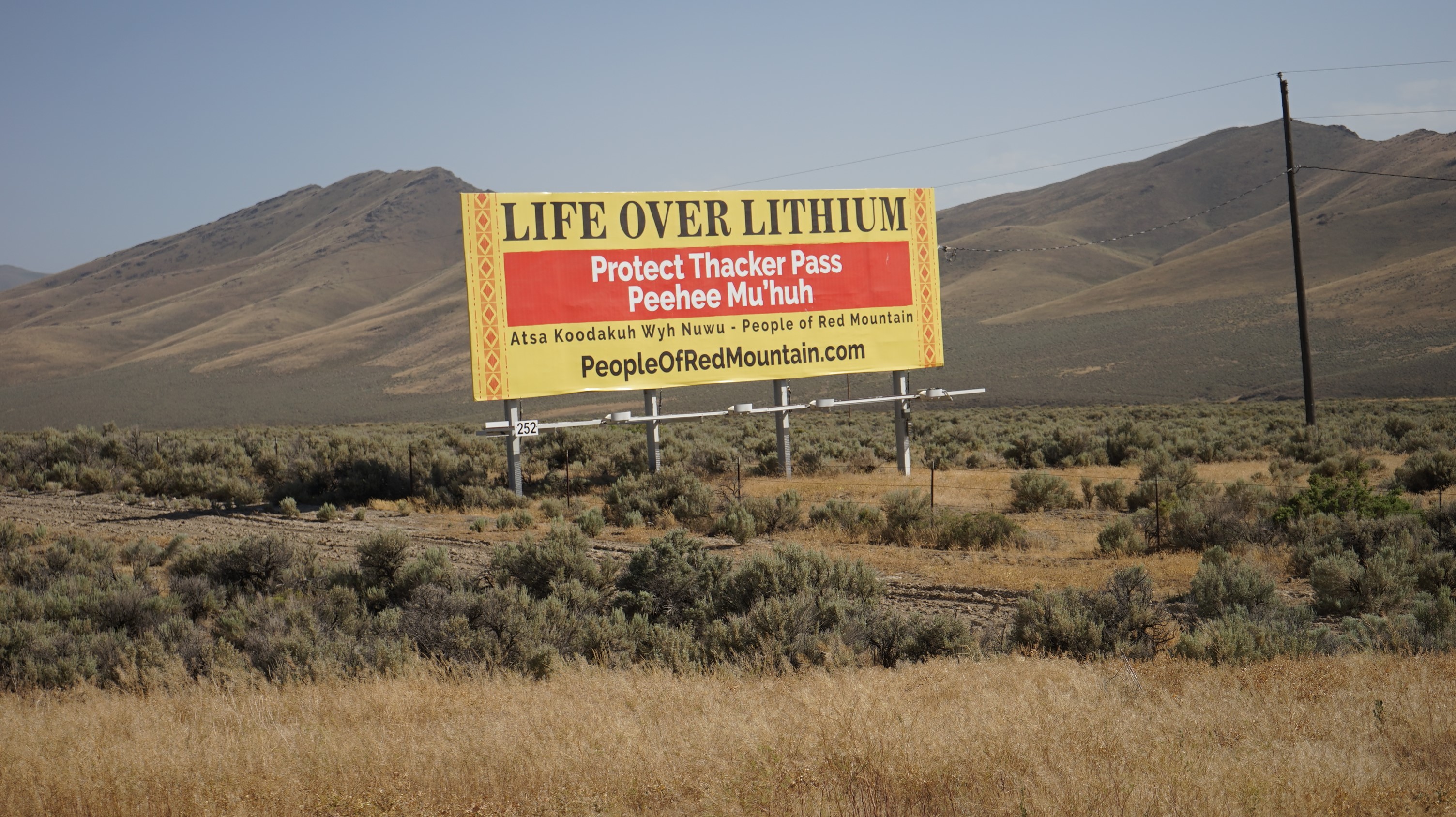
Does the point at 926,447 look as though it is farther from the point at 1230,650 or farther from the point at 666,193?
the point at 1230,650

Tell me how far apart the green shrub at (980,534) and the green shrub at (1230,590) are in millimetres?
4762

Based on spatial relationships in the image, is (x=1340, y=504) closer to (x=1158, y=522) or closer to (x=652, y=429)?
(x=1158, y=522)

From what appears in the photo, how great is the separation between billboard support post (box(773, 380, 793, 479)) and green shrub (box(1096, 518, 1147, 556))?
9729mm

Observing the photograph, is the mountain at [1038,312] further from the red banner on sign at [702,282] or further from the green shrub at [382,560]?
the green shrub at [382,560]

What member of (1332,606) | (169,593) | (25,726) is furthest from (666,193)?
(25,726)

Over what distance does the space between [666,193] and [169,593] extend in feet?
41.0

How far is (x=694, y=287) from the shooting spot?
20688 millimetres

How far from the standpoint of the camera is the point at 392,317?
12006cm

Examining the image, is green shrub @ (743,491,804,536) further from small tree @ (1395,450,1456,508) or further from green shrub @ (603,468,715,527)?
small tree @ (1395,450,1456,508)

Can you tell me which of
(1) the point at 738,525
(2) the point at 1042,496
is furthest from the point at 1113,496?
(1) the point at 738,525

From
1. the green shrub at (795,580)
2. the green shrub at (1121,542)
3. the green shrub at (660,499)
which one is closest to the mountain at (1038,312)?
the green shrub at (660,499)

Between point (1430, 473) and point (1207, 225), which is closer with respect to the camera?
point (1430, 473)

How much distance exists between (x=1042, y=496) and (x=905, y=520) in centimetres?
387

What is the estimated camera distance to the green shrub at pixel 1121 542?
13.1 meters
